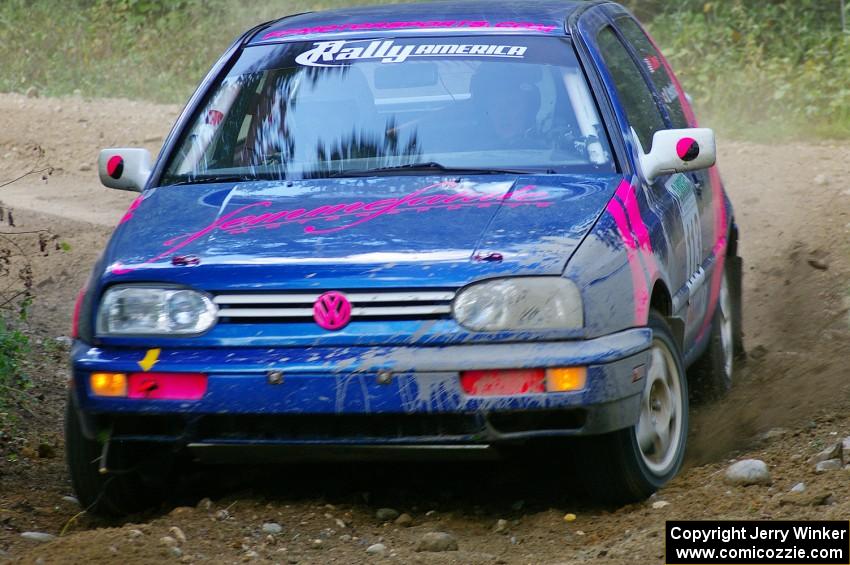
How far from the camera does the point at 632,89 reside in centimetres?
550

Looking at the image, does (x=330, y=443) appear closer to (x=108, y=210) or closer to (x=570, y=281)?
(x=570, y=281)

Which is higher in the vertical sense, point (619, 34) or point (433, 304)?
point (619, 34)

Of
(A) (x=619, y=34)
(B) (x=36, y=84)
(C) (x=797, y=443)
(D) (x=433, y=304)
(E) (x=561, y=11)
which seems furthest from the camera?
(B) (x=36, y=84)

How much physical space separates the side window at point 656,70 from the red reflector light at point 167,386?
275cm

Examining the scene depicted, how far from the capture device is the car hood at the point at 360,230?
404 cm

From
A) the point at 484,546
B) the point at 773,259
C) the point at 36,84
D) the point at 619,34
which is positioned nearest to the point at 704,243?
the point at 619,34

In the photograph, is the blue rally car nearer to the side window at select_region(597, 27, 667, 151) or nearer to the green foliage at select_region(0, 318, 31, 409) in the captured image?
the side window at select_region(597, 27, 667, 151)

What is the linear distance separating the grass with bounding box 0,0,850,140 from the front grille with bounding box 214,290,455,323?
8.21m

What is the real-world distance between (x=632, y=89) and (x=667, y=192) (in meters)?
0.60

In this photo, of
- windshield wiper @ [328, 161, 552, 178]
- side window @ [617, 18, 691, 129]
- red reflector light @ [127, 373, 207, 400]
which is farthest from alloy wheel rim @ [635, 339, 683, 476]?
side window @ [617, 18, 691, 129]

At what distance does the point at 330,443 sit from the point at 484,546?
547mm

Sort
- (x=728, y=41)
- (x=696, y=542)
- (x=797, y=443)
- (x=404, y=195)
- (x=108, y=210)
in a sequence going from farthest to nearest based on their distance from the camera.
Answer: (x=728, y=41) → (x=108, y=210) → (x=797, y=443) → (x=404, y=195) → (x=696, y=542)

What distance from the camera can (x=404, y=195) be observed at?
453 cm

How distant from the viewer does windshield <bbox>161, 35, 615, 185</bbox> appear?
4.89 meters
